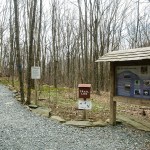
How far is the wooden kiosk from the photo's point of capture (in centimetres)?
725

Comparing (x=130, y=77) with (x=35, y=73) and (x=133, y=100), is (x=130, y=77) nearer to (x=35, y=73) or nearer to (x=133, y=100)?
(x=133, y=100)

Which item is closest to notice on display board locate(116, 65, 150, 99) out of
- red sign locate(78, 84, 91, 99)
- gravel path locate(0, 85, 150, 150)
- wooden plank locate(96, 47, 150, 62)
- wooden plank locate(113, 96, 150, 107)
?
wooden plank locate(113, 96, 150, 107)

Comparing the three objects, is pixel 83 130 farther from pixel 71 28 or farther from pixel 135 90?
pixel 71 28

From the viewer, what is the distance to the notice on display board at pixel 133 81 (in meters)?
7.32

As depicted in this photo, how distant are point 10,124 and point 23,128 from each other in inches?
27.2

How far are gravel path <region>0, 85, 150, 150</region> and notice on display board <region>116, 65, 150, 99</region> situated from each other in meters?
1.12

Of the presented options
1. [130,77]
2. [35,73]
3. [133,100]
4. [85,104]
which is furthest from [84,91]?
[35,73]

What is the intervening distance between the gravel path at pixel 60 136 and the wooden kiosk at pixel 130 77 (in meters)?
0.97

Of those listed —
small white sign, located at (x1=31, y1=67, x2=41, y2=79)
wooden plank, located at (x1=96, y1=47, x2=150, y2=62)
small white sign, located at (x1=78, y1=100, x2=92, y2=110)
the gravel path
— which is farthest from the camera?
small white sign, located at (x1=31, y1=67, x2=41, y2=79)

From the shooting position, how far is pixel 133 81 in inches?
307

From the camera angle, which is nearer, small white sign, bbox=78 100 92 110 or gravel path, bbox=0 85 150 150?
gravel path, bbox=0 85 150 150

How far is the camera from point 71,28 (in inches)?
1296

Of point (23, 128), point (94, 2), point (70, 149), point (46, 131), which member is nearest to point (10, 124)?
point (23, 128)

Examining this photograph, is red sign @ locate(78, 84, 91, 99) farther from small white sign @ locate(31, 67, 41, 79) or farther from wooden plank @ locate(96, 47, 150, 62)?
small white sign @ locate(31, 67, 41, 79)
